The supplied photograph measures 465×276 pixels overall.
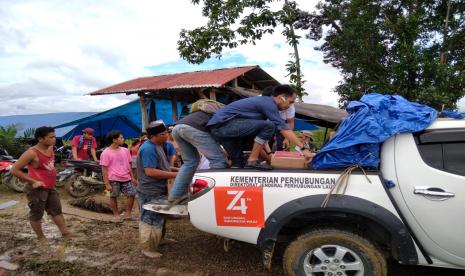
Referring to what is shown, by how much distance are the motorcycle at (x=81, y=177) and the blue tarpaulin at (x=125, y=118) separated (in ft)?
11.2

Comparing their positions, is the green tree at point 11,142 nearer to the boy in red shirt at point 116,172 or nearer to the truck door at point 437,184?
the boy in red shirt at point 116,172

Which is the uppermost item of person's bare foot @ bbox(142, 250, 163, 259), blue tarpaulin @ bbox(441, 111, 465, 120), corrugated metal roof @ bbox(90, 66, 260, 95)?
corrugated metal roof @ bbox(90, 66, 260, 95)

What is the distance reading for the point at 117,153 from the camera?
630cm

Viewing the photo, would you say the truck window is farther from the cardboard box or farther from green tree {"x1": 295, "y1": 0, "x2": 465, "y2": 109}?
green tree {"x1": 295, "y1": 0, "x2": 465, "y2": 109}

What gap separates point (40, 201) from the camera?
482cm

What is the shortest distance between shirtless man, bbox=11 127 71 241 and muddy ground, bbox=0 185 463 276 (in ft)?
1.58

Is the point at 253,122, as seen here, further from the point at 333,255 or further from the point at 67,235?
the point at 67,235

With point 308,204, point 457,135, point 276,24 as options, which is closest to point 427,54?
point 276,24

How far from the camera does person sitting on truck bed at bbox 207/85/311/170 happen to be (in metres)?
3.83

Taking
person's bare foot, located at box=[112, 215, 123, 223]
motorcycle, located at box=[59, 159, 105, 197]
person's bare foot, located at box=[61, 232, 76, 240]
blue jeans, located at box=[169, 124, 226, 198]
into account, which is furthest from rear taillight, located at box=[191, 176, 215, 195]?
motorcycle, located at box=[59, 159, 105, 197]

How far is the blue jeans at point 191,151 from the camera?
3908 millimetres

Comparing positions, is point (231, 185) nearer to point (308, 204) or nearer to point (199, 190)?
point (199, 190)

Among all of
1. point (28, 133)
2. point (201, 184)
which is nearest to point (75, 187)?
point (28, 133)

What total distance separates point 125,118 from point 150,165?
9324 mm
